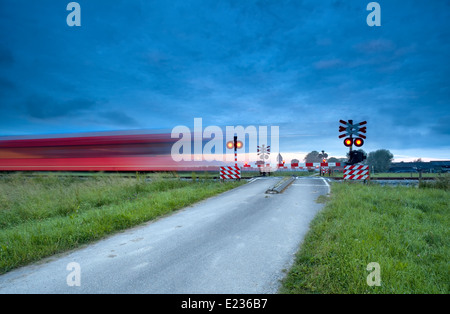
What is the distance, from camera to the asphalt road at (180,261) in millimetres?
3143

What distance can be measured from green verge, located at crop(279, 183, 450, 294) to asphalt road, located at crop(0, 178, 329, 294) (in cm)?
40

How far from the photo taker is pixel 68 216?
6.79 metres

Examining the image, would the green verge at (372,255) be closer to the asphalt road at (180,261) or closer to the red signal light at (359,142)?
the asphalt road at (180,261)

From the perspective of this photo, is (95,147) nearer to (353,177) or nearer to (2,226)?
(2,226)

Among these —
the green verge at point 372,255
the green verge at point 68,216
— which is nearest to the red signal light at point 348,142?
the green verge at point 372,255

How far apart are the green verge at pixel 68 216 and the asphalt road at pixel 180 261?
46cm

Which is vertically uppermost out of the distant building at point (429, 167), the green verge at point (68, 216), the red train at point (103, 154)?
the red train at point (103, 154)

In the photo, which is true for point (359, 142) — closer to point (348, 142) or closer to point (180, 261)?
point (348, 142)

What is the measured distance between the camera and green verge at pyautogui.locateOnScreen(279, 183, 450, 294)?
2.89 m

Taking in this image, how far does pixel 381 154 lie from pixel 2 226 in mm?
74612

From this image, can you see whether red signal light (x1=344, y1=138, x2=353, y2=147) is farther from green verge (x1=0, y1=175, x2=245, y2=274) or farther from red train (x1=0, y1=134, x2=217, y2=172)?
red train (x1=0, y1=134, x2=217, y2=172)

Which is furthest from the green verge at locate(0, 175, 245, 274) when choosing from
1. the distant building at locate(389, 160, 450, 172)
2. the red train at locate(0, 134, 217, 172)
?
the distant building at locate(389, 160, 450, 172)
